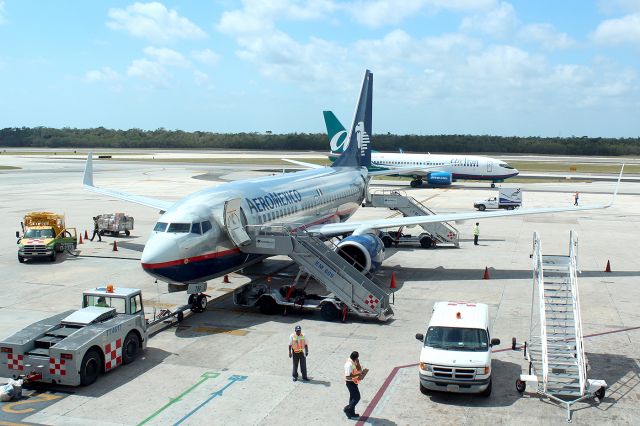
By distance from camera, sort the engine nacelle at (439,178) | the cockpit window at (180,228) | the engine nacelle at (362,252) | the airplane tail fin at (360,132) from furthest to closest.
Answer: the engine nacelle at (439,178) < the airplane tail fin at (360,132) < the engine nacelle at (362,252) < the cockpit window at (180,228)

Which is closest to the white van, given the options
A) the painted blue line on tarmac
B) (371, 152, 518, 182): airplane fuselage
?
the painted blue line on tarmac

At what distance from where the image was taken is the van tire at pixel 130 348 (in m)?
18.1

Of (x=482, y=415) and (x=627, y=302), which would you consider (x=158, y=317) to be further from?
(x=627, y=302)

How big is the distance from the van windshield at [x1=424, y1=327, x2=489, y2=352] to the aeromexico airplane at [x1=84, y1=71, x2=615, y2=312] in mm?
9101

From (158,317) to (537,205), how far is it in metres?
45.0

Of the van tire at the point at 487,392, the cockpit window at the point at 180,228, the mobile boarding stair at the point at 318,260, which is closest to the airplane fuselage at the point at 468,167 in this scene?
the mobile boarding stair at the point at 318,260

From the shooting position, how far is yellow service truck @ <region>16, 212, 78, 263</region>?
3228cm

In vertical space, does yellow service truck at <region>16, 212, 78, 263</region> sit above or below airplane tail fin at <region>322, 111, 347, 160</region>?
below

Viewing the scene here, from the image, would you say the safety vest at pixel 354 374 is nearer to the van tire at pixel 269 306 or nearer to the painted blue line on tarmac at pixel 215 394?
the painted blue line on tarmac at pixel 215 394

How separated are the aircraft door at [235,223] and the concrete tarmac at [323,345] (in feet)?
9.01

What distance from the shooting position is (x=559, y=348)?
1703 centimetres

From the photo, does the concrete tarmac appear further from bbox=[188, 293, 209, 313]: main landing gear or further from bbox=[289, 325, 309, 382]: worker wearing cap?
bbox=[289, 325, 309, 382]: worker wearing cap

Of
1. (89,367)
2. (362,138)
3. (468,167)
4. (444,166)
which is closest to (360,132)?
(362,138)

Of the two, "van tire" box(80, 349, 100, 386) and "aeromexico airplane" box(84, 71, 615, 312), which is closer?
"van tire" box(80, 349, 100, 386)
